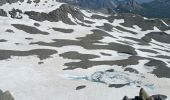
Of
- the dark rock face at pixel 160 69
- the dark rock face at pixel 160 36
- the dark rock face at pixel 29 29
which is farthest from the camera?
the dark rock face at pixel 160 36

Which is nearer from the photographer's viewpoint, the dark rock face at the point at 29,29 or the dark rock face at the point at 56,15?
the dark rock face at the point at 29,29

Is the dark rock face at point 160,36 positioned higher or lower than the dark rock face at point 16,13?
lower

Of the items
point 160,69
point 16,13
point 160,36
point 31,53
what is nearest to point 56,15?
point 16,13

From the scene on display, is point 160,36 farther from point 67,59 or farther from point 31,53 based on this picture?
point 31,53

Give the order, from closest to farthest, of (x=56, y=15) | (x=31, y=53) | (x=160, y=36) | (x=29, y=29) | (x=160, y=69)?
(x=160, y=69) → (x=31, y=53) → (x=29, y=29) → (x=56, y=15) → (x=160, y=36)

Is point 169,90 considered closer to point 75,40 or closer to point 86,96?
point 86,96

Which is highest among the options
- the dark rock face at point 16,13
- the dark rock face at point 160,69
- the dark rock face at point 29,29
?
the dark rock face at point 16,13

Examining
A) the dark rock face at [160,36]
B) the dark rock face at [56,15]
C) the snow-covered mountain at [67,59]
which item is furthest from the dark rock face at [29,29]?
the dark rock face at [160,36]

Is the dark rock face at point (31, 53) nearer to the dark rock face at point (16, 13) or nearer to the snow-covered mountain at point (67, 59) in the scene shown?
the snow-covered mountain at point (67, 59)

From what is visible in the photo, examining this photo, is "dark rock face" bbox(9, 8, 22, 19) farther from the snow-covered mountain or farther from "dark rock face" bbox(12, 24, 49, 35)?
"dark rock face" bbox(12, 24, 49, 35)
